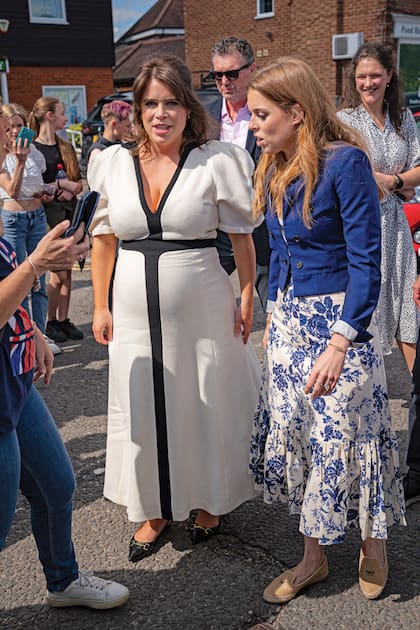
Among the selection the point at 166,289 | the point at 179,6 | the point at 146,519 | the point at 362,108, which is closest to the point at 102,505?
the point at 146,519

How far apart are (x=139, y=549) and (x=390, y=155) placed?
258 cm

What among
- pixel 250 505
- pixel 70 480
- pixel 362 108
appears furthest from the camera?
pixel 362 108

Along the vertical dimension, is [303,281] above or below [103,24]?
below

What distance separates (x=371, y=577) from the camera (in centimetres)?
279

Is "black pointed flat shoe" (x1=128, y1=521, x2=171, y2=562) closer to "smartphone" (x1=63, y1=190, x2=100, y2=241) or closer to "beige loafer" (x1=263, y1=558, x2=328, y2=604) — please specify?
"beige loafer" (x1=263, y1=558, x2=328, y2=604)

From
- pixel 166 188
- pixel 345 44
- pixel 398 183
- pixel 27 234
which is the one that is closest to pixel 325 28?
pixel 345 44

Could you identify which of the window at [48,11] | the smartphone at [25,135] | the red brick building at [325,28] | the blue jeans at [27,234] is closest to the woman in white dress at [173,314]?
the smartphone at [25,135]

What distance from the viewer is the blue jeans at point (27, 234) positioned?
589 cm

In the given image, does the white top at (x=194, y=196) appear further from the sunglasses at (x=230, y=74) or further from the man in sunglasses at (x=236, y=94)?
the sunglasses at (x=230, y=74)

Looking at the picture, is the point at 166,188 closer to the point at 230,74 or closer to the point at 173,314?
the point at 173,314

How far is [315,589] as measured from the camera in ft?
9.34

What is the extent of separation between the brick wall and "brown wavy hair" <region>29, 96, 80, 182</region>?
65.1 feet

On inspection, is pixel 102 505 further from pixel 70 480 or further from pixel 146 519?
pixel 70 480

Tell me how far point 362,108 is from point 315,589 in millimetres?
2675
